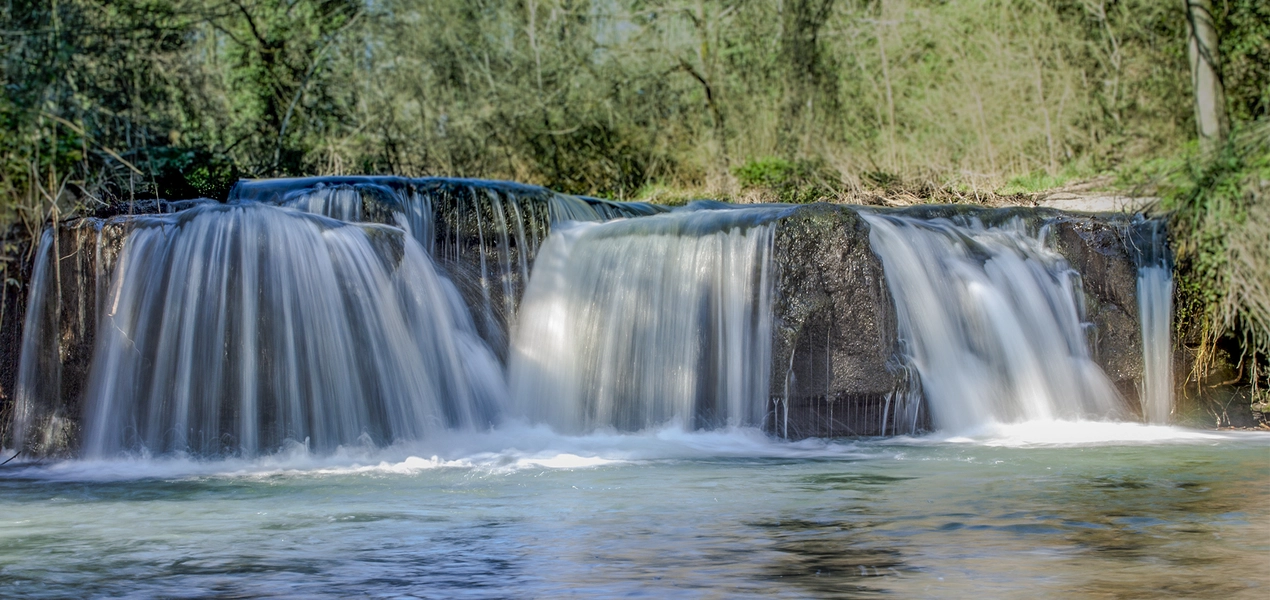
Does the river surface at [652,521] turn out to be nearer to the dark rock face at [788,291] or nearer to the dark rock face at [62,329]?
the dark rock face at [62,329]

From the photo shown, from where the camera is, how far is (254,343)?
8.51 meters

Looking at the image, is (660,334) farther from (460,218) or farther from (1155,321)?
(1155,321)

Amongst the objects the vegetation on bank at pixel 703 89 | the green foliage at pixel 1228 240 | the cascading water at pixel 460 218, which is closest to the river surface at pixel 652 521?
the green foliage at pixel 1228 240

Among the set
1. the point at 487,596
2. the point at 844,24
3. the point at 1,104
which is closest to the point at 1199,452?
the point at 487,596

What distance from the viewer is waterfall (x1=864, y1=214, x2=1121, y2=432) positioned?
9.89 meters

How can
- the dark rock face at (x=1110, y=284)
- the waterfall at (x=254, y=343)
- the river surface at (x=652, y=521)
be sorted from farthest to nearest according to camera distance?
1. the dark rock face at (x=1110, y=284)
2. the waterfall at (x=254, y=343)
3. the river surface at (x=652, y=521)

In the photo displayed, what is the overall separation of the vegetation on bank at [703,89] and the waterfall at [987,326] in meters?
5.37

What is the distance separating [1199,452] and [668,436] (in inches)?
140

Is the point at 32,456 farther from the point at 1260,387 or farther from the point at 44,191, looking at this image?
the point at 1260,387

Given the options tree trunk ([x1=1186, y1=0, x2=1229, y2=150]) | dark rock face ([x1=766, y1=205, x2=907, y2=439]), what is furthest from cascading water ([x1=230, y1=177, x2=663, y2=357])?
tree trunk ([x1=1186, y1=0, x2=1229, y2=150])

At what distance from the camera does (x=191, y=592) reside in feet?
14.5

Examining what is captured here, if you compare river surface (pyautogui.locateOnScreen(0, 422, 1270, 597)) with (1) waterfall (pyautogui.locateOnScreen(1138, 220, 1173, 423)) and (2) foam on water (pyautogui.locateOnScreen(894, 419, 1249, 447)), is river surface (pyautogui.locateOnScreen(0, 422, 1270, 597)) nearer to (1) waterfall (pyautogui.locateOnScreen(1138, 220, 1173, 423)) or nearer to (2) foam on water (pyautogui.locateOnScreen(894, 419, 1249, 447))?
(2) foam on water (pyautogui.locateOnScreen(894, 419, 1249, 447))

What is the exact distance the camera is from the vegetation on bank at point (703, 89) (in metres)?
19.0

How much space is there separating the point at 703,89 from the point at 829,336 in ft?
47.4
